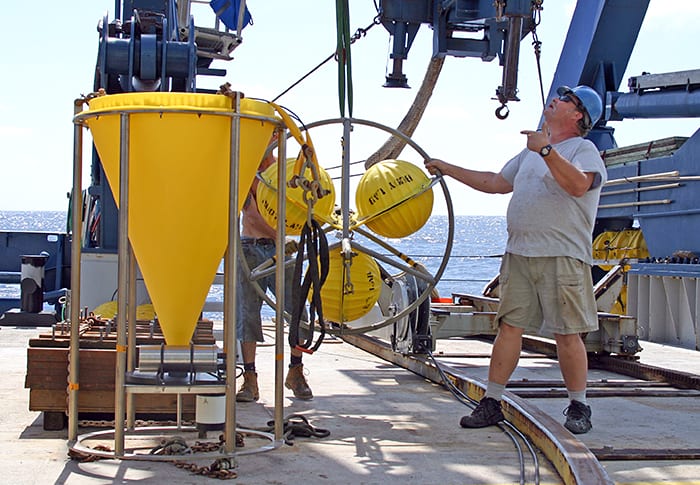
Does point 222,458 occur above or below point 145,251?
below

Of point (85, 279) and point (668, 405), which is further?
point (85, 279)

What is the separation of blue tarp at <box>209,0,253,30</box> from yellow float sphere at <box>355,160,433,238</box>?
6420 millimetres

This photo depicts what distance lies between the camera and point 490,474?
392 centimetres

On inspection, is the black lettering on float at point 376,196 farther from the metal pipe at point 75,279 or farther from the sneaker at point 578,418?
the metal pipe at point 75,279

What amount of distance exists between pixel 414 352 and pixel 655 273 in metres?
4.12

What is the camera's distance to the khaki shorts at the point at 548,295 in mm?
4902

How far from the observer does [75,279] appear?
4.16 meters

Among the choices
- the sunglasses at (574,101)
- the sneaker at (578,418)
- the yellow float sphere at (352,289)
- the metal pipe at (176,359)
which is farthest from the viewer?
the yellow float sphere at (352,289)

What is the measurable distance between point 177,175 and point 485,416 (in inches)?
81.8

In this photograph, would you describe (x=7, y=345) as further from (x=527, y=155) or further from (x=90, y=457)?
(x=527, y=155)

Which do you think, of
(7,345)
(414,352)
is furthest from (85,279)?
(414,352)

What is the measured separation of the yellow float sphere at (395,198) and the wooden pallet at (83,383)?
1389mm

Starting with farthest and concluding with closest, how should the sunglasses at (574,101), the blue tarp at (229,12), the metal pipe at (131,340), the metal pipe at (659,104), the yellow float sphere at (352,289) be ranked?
the metal pipe at (659,104), the blue tarp at (229,12), the yellow float sphere at (352,289), the sunglasses at (574,101), the metal pipe at (131,340)

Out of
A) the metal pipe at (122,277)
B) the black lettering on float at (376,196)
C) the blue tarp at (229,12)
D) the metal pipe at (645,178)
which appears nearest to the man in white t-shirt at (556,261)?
the black lettering on float at (376,196)
